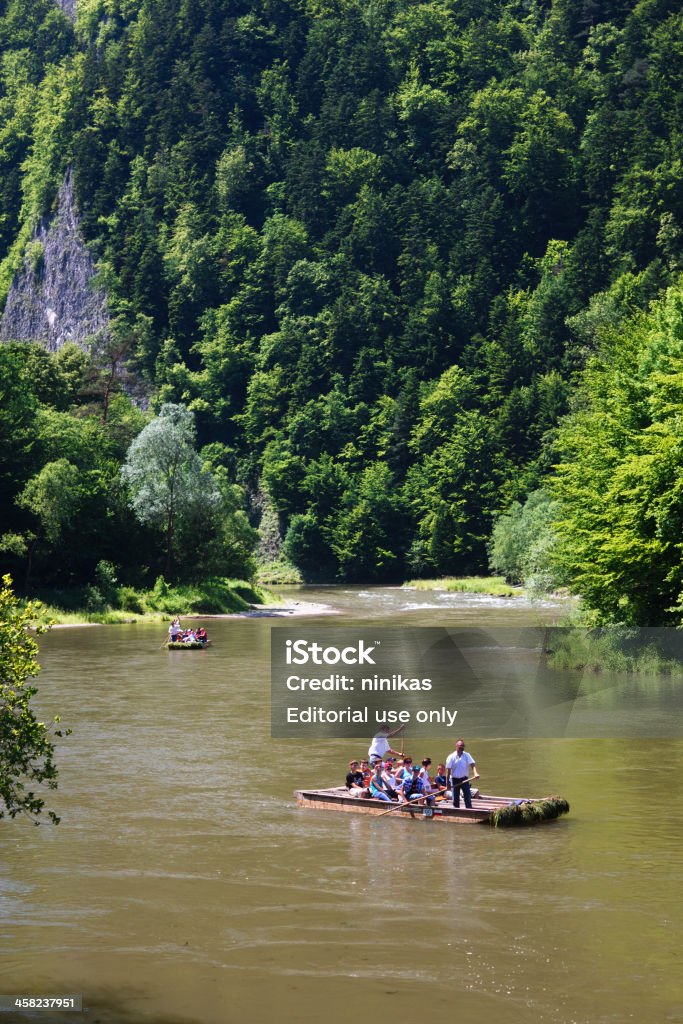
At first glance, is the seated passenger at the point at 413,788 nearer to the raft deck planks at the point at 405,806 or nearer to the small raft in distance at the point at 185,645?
the raft deck planks at the point at 405,806

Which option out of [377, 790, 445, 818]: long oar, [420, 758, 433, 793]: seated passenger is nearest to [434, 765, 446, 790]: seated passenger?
[420, 758, 433, 793]: seated passenger

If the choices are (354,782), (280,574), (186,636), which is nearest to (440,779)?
(354,782)

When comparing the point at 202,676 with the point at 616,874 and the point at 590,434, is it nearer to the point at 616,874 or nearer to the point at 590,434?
the point at 590,434

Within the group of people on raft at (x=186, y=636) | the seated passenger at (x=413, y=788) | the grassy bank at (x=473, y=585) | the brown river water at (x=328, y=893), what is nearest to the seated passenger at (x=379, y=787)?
the seated passenger at (x=413, y=788)

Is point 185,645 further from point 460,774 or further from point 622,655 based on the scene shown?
point 460,774

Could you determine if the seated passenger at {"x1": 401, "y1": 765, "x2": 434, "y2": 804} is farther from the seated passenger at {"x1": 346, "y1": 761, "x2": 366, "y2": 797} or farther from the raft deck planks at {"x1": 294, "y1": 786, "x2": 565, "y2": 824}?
the seated passenger at {"x1": 346, "y1": 761, "x2": 366, "y2": 797}

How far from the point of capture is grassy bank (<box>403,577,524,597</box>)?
393 feet

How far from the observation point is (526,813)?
3303 cm

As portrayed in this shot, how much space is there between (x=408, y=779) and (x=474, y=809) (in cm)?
211

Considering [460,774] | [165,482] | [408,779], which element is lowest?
[408,779]

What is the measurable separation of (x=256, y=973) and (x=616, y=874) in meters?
8.88

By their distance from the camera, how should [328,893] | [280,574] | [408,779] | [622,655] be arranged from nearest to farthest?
[328,893], [408,779], [622,655], [280,574]

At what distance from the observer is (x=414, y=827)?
109 feet

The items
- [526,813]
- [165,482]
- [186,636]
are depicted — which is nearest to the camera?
[526,813]
